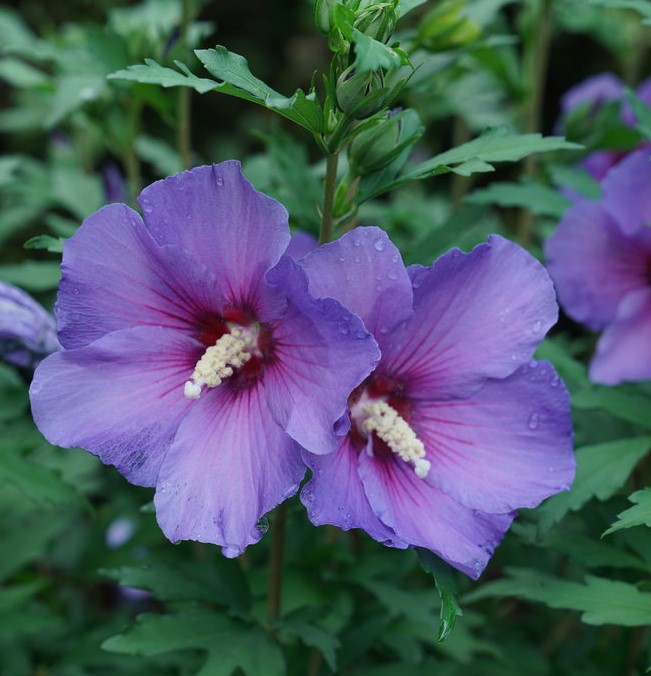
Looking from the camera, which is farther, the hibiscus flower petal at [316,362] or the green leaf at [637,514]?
the green leaf at [637,514]

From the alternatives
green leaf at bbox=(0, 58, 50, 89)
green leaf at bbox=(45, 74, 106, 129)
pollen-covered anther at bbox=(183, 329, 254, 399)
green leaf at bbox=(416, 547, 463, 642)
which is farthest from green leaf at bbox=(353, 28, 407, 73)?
green leaf at bbox=(0, 58, 50, 89)

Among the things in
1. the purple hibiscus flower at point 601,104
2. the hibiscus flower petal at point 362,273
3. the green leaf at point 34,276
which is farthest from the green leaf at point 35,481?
the purple hibiscus flower at point 601,104

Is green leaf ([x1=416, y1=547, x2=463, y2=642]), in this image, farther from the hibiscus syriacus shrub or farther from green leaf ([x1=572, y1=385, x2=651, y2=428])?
green leaf ([x1=572, y1=385, x2=651, y2=428])

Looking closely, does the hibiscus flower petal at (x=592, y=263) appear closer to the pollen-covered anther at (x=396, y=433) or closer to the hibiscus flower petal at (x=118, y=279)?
the pollen-covered anther at (x=396, y=433)

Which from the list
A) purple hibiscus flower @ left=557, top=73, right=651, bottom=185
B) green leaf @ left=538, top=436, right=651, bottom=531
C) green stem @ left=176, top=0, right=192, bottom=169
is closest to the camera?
green leaf @ left=538, top=436, right=651, bottom=531

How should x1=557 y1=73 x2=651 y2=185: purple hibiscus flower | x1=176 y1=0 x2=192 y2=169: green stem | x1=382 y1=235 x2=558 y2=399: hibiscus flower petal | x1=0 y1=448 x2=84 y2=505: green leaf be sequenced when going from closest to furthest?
x1=382 y1=235 x2=558 y2=399: hibiscus flower petal → x1=0 y1=448 x2=84 y2=505: green leaf → x1=176 y1=0 x2=192 y2=169: green stem → x1=557 y1=73 x2=651 y2=185: purple hibiscus flower

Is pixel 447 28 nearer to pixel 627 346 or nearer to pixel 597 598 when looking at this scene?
pixel 627 346

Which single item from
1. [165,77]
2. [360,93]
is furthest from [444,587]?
[165,77]

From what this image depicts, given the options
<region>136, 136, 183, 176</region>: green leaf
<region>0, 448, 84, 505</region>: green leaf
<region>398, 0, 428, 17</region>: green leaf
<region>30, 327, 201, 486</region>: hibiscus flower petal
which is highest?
<region>398, 0, 428, 17</region>: green leaf
